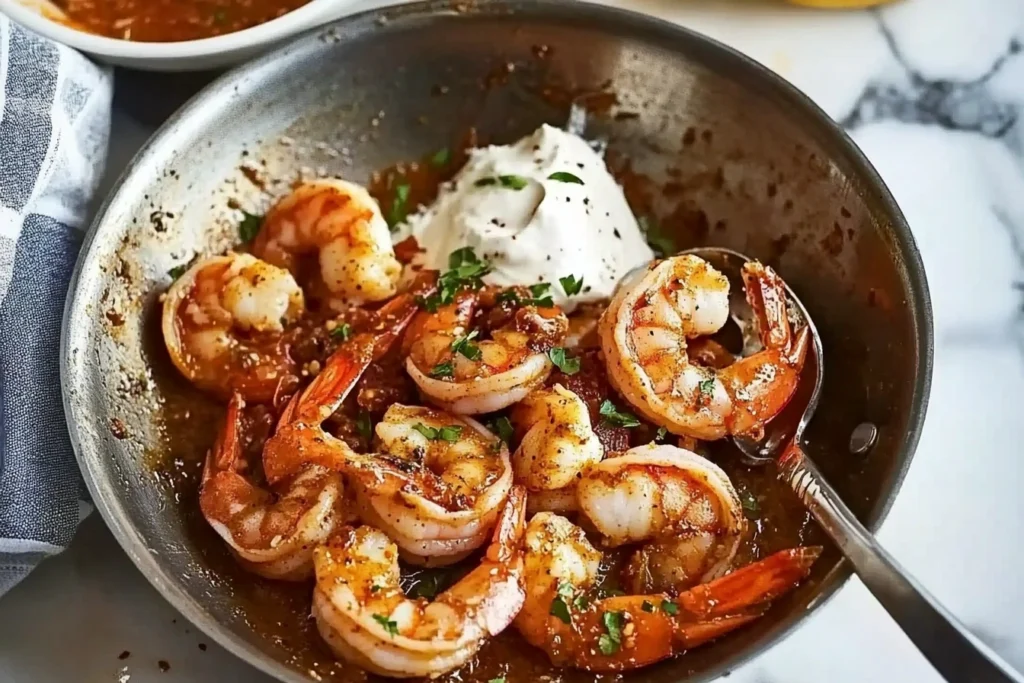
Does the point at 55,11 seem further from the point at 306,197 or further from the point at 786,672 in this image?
the point at 786,672

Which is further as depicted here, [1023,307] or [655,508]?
[1023,307]

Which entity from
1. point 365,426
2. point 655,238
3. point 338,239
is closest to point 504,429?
point 365,426

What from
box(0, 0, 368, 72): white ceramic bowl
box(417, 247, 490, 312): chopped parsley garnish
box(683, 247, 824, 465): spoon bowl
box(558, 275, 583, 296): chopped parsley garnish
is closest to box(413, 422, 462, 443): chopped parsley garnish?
box(417, 247, 490, 312): chopped parsley garnish

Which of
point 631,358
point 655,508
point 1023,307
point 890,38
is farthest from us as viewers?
point 890,38

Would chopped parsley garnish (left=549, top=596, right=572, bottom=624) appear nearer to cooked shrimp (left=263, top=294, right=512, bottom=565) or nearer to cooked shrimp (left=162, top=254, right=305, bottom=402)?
cooked shrimp (left=263, top=294, right=512, bottom=565)

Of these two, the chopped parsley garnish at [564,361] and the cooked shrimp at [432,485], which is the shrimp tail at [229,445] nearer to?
the cooked shrimp at [432,485]

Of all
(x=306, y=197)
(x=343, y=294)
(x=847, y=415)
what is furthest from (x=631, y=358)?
(x=306, y=197)

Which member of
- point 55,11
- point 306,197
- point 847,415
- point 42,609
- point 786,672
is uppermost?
point 55,11
